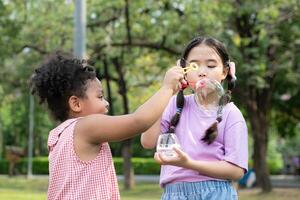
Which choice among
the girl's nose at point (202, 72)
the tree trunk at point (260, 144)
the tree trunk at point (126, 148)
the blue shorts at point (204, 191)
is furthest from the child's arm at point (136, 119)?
Answer: the tree trunk at point (126, 148)

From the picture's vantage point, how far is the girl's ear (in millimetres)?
3205

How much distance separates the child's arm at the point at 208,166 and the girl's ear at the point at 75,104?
745 mm

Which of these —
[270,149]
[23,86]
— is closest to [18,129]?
[270,149]

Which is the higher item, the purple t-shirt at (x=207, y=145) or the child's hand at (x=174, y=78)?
the child's hand at (x=174, y=78)

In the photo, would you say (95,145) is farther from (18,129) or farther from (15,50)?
(18,129)

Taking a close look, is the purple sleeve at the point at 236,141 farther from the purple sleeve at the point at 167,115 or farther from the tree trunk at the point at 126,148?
the tree trunk at the point at 126,148

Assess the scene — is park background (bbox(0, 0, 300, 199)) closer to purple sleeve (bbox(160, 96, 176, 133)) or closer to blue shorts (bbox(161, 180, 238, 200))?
purple sleeve (bbox(160, 96, 176, 133))

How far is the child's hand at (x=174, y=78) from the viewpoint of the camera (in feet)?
9.29

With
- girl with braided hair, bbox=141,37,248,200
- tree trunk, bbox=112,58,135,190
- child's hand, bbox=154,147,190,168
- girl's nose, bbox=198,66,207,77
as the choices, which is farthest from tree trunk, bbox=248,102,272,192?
child's hand, bbox=154,147,190,168

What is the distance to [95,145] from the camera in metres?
3.10

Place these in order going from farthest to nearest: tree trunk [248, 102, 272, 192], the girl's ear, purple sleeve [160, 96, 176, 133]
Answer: tree trunk [248, 102, 272, 192] < the girl's ear < purple sleeve [160, 96, 176, 133]

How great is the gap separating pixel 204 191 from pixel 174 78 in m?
0.54

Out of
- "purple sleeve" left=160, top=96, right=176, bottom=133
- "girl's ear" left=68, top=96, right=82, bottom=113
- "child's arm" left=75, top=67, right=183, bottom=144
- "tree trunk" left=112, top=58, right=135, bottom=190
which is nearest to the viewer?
"child's arm" left=75, top=67, right=183, bottom=144

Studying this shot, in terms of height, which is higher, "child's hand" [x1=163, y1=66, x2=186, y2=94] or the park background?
A: the park background
